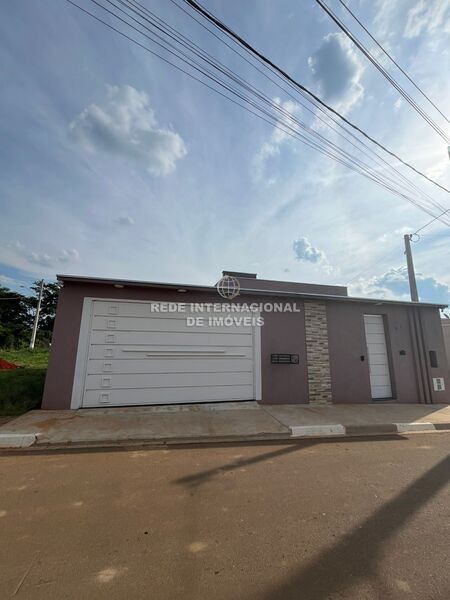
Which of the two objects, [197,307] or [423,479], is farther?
[197,307]

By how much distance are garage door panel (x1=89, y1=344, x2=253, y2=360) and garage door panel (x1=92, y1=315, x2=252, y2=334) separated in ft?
1.36

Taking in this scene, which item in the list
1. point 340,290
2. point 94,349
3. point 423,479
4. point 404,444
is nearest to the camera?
point 423,479

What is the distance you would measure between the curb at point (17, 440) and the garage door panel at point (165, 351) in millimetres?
2101

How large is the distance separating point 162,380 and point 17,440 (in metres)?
2.86

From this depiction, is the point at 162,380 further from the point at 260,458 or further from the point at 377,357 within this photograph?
the point at 377,357

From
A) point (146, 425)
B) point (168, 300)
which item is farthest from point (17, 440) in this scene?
point (168, 300)

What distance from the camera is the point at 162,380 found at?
6.43m

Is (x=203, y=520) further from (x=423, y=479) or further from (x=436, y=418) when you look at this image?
(x=436, y=418)

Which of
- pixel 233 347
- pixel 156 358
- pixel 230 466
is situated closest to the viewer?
pixel 230 466

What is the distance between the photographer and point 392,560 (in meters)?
1.94

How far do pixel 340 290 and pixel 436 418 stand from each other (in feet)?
28.2

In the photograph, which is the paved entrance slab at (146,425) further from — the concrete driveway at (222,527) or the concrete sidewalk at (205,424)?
the concrete driveway at (222,527)

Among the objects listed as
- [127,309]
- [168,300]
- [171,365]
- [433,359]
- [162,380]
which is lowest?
[162,380]

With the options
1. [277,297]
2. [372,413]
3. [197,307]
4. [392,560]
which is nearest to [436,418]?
[372,413]
